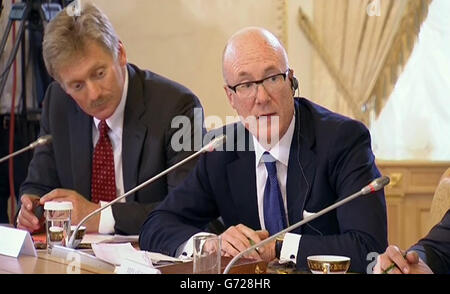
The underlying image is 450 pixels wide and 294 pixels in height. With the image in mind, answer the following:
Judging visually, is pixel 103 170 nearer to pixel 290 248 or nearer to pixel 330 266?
pixel 290 248

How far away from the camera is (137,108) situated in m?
3.25

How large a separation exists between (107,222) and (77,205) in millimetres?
119

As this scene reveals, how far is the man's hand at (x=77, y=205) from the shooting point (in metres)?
2.87

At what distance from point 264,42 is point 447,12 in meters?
2.09

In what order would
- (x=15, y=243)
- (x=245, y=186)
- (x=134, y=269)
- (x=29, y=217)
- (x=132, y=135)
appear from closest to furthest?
(x=134, y=269) → (x=15, y=243) → (x=245, y=186) → (x=29, y=217) → (x=132, y=135)

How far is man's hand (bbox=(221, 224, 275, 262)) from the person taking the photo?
2246mm

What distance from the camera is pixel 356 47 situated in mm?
4469

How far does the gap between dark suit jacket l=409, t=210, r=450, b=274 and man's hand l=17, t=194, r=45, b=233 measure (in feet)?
4.22

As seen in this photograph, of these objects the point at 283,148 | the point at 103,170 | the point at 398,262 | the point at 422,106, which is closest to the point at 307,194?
the point at 283,148

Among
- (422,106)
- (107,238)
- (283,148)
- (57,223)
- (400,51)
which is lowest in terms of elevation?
(107,238)

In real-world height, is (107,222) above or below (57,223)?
below

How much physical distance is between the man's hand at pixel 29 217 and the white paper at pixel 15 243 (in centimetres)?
65

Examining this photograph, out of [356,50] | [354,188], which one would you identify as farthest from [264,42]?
[356,50]
